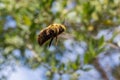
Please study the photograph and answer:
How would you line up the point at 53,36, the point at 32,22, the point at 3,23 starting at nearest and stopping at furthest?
1. the point at 53,36
2. the point at 32,22
3. the point at 3,23

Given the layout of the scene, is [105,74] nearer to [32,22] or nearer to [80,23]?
[80,23]

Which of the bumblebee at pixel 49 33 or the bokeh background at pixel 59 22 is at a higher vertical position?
the bokeh background at pixel 59 22

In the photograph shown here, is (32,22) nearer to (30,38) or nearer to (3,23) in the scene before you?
(30,38)

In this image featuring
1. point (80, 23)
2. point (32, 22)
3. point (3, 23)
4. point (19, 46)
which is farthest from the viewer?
point (3, 23)

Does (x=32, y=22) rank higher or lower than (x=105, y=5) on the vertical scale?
lower

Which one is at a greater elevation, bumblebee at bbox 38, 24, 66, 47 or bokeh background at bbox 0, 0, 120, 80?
bokeh background at bbox 0, 0, 120, 80

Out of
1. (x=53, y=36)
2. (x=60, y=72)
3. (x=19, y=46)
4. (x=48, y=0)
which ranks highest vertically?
(x=19, y=46)

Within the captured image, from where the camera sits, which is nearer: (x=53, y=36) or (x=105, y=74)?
(x=53, y=36)

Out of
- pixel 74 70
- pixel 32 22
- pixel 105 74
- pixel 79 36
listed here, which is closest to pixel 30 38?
pixel 32 22

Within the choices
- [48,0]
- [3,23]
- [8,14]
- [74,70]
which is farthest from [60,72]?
[3,23]
